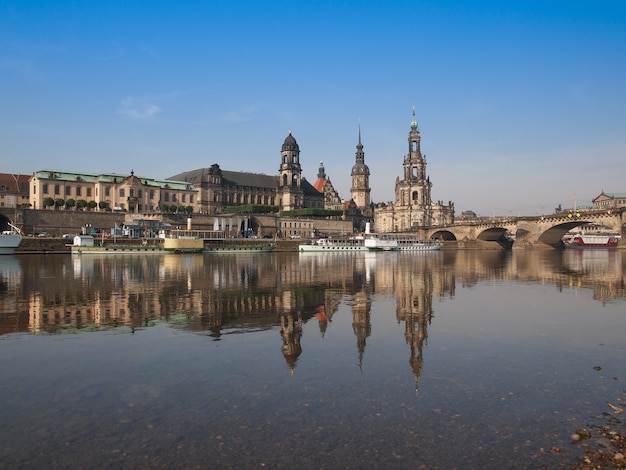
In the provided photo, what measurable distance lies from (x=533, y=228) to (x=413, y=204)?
162ft

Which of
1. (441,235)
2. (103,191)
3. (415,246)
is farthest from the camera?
(441,235)

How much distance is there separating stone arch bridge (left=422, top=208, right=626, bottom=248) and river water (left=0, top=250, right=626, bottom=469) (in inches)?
2939

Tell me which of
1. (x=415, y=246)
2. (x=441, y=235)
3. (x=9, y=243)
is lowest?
(x=415, y=246)

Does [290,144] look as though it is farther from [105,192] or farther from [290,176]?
[105,192]

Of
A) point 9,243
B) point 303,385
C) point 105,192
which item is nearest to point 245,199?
point 105,192

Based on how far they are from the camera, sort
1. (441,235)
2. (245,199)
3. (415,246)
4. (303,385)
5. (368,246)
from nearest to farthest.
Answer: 1. (303,385)
2. (368,246)
3. (415,246)
4. (245,199)
5. (441,235)

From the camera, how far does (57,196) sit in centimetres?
8662

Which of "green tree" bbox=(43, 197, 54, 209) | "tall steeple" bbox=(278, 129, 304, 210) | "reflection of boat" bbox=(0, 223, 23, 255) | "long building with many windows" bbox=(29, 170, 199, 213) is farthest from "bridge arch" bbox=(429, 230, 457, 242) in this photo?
"reflection of boat" bbox=(0, 223, 23, 255)

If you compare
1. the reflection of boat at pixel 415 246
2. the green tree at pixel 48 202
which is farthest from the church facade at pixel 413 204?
the green tree at pixel 48 202

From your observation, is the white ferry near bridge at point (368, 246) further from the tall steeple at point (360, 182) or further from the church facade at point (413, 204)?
the tall steeple at point (360, 182)

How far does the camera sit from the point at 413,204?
140m

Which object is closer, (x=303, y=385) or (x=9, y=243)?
(x=303, y=385)

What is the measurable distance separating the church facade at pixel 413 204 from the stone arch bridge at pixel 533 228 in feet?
58.8

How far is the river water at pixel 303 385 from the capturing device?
5637 mm
